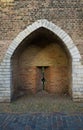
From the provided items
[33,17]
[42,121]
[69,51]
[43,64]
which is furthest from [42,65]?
[42,121]

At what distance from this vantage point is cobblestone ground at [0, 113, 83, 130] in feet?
19.7

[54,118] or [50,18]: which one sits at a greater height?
[50,18]

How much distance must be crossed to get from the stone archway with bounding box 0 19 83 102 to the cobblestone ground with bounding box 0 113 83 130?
195 cm

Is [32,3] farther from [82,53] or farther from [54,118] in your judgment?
[54,118]

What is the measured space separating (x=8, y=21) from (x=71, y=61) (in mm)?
2809

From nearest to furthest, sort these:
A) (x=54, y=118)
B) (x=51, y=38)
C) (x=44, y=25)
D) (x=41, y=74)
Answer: (x=54, y=118) < (x=44, y=25) < (x=51, y=38) < (x=41, y=74)

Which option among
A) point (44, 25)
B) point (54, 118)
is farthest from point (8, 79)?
point (54, 118)

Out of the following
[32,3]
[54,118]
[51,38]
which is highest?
[32,3]

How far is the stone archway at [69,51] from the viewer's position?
9.12m

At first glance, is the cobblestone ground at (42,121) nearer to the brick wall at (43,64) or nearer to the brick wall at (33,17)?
the brick wall at (33,17)

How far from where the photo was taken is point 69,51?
9289mm

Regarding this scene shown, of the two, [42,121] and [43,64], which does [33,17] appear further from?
[42,121]

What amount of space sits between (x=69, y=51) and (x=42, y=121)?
3.54 meters

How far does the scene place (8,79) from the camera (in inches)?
364
